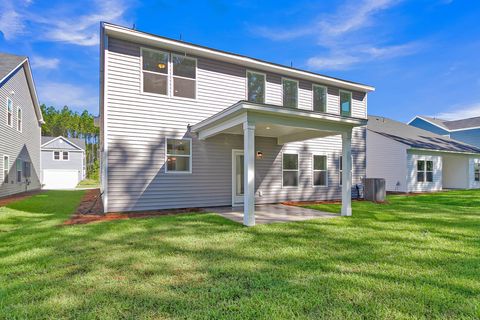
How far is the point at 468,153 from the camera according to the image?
17.8 m

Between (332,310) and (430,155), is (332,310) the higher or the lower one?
the lower one

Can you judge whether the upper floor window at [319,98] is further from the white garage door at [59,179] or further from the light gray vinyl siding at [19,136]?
the white garage door at [59,179]

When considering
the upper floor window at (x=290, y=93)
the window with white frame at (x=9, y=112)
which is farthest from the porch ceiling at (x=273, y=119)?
the window with white frame at (x=9, y=112)

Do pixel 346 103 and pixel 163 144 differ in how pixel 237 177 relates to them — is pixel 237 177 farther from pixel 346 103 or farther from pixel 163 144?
pixel 346 103

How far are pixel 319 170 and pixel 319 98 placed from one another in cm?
339

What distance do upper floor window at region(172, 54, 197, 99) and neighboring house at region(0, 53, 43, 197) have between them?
9.14 metres

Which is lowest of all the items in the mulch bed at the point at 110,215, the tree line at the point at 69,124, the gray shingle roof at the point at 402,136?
the mulch bed at the point at 110,215

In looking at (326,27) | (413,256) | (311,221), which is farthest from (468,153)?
(413,256)

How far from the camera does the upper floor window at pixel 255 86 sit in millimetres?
10211

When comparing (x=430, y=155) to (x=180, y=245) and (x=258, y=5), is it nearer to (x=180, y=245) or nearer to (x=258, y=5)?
(x=258, y=5)

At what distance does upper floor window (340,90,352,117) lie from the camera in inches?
489

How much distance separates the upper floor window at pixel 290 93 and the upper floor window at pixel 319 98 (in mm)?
1074

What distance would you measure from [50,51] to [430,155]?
84.6 ft

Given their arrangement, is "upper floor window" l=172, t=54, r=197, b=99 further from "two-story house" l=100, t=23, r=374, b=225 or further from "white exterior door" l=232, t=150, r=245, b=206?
"white exterior door" l=232, t=150, r=245, b=206
